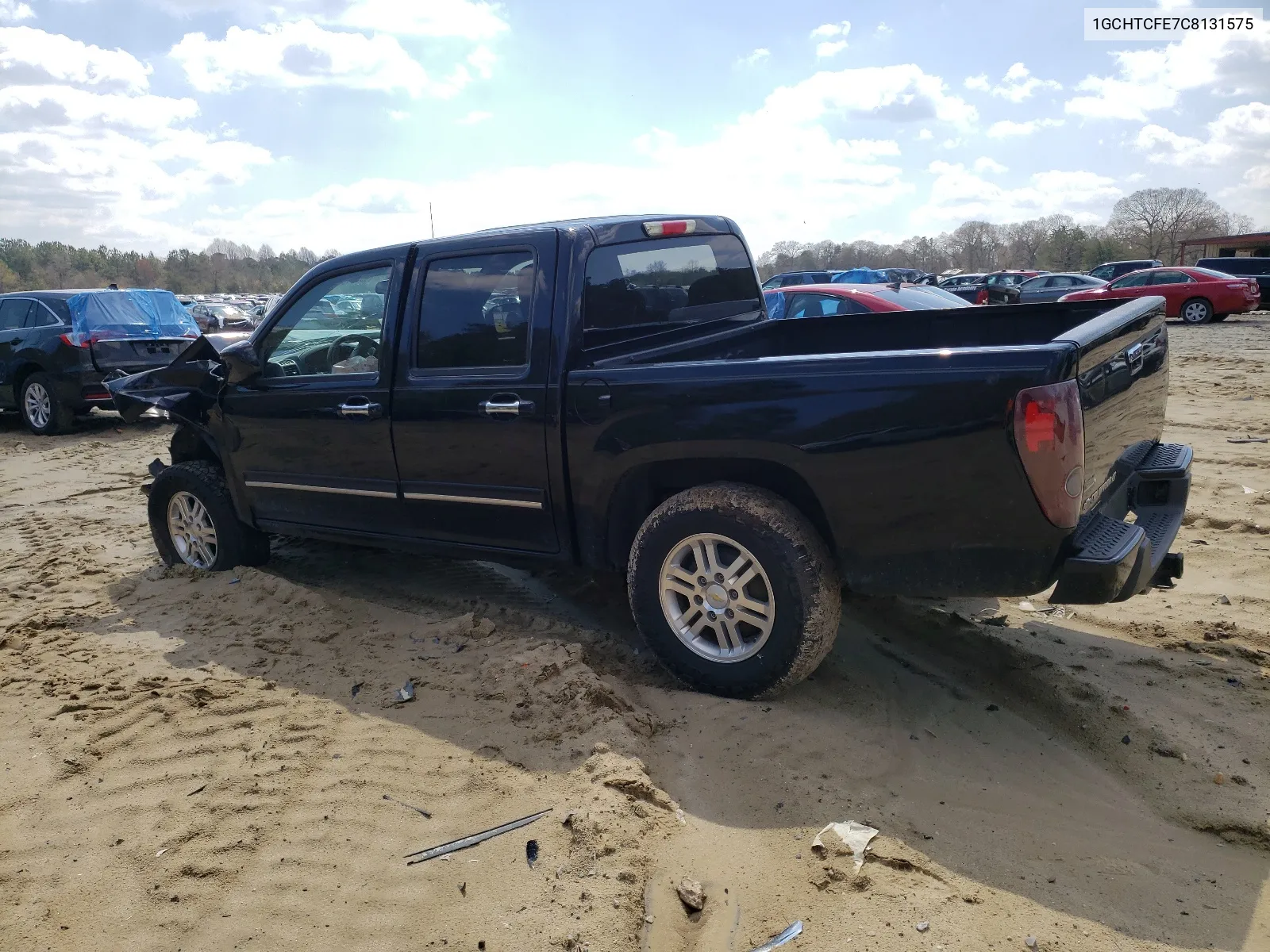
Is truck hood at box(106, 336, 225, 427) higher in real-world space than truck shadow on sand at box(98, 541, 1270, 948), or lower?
higher

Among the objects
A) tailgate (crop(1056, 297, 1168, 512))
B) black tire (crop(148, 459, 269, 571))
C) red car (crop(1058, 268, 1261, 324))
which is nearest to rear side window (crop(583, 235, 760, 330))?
tailgate (crop(1056, 297, 1168, 512))

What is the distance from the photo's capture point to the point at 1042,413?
290 cm

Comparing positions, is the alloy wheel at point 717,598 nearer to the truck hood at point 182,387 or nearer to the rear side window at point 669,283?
the rear side window at point 669,283

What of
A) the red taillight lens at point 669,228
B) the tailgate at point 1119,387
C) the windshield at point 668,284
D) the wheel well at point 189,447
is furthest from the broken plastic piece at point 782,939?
the wheel well at point 189,447

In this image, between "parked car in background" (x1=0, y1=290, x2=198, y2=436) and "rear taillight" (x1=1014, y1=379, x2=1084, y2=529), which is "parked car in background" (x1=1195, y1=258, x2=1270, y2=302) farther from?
"rear taillight" (x1=1014, y1=379, x2=1084, y2=529)

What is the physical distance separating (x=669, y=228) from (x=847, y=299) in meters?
5.69

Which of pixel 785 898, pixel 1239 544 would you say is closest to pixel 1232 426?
pixel 1239 544

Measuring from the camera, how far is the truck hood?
5.30 m

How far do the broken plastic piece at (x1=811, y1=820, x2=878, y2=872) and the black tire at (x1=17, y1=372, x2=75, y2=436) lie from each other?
12.1 metres

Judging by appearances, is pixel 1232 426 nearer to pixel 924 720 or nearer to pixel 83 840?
pixel 924 720

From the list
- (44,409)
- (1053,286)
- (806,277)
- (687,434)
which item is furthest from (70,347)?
(1053,286)

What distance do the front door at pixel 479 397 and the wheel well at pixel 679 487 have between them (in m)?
0.33

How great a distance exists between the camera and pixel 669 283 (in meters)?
4.56

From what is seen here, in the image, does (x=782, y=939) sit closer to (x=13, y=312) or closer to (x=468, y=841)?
(x=468, y=841)
